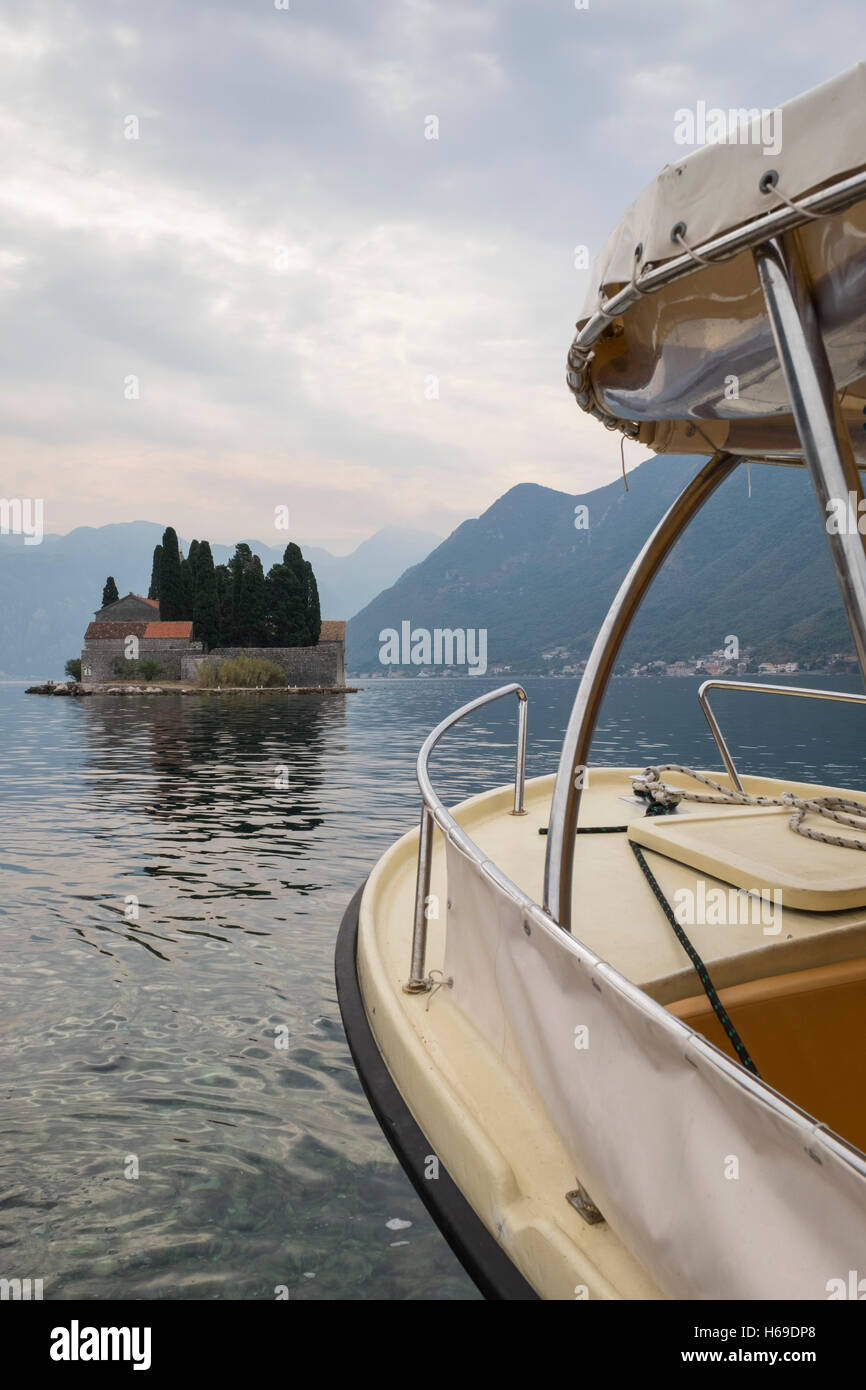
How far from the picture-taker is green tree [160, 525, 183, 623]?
53.1m

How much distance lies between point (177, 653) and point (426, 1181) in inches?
2082

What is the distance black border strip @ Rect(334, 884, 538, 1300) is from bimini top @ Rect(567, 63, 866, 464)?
1895mm

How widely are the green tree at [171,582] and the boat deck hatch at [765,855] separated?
172ft

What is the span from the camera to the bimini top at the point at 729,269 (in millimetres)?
1293

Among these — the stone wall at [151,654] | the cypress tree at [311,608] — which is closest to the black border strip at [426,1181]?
the stone wall at [151,654]

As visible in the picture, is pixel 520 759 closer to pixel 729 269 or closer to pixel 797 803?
pixel 797 803

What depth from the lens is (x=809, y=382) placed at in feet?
4.74

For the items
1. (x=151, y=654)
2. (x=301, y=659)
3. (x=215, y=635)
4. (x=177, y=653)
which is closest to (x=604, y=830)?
(x=177, y=653)

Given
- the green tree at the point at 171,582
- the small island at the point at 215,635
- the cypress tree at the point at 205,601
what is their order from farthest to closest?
the cypress tree at the point at 205,601, the green tree at the point at 171,582, the small island at the point at 215,635

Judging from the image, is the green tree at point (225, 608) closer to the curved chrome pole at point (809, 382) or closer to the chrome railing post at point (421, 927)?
the chrome railing post at point (421, 927)
